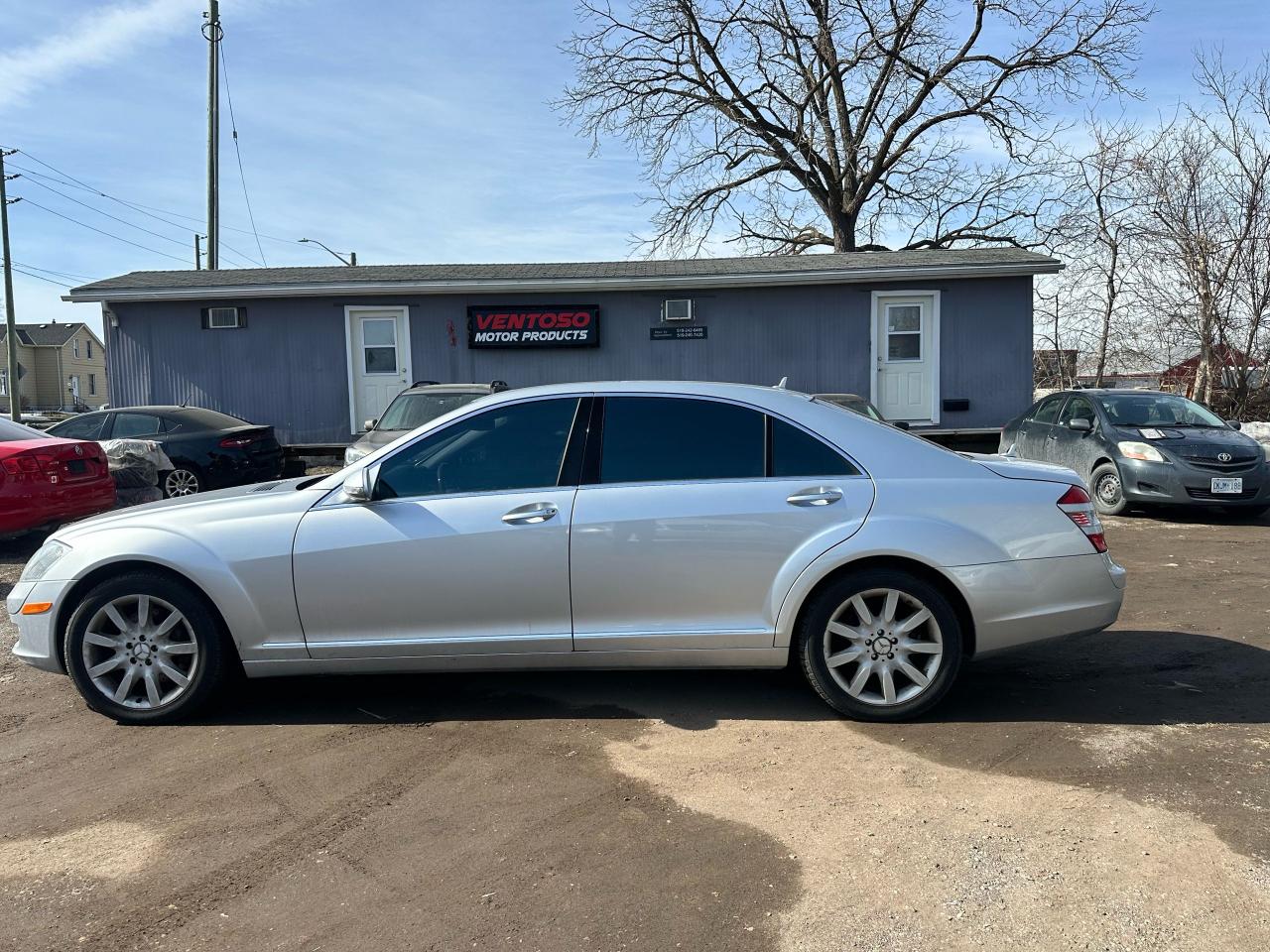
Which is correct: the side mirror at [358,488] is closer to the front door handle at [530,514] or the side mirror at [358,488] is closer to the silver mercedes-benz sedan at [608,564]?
the silver mercedes-benz sedan at [608,564]

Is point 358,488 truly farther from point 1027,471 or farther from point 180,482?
point 180,482

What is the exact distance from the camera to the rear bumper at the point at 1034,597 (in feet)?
13.3

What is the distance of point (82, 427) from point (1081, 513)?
11.9 meters

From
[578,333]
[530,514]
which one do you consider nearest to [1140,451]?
[530,514]

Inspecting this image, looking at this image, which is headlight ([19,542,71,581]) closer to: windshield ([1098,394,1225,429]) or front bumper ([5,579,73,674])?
front bumper ([5,579,73,674])

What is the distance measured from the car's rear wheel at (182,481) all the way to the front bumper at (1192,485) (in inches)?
431

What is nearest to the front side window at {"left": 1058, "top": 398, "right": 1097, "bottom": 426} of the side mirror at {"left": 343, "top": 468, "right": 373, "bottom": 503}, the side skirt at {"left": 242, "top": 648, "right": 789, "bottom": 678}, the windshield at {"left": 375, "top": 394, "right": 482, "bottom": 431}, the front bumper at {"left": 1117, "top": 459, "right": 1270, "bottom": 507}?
the front bumper at {"left": 1117, "top": 459, "right": 1270, "bottom": 507}

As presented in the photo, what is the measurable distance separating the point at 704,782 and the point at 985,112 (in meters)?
27.1

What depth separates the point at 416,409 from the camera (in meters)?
11.1

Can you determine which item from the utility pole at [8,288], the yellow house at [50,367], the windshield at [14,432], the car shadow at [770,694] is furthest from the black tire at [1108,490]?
the yellow house at [50,367]

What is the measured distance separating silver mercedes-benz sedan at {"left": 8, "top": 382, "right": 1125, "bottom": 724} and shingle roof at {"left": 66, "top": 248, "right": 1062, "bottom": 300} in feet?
35.4

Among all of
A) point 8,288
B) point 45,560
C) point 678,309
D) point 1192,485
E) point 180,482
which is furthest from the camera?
point 8,288

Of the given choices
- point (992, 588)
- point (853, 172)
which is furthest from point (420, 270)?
point (853, 172)

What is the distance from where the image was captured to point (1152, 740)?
12.8 feet
